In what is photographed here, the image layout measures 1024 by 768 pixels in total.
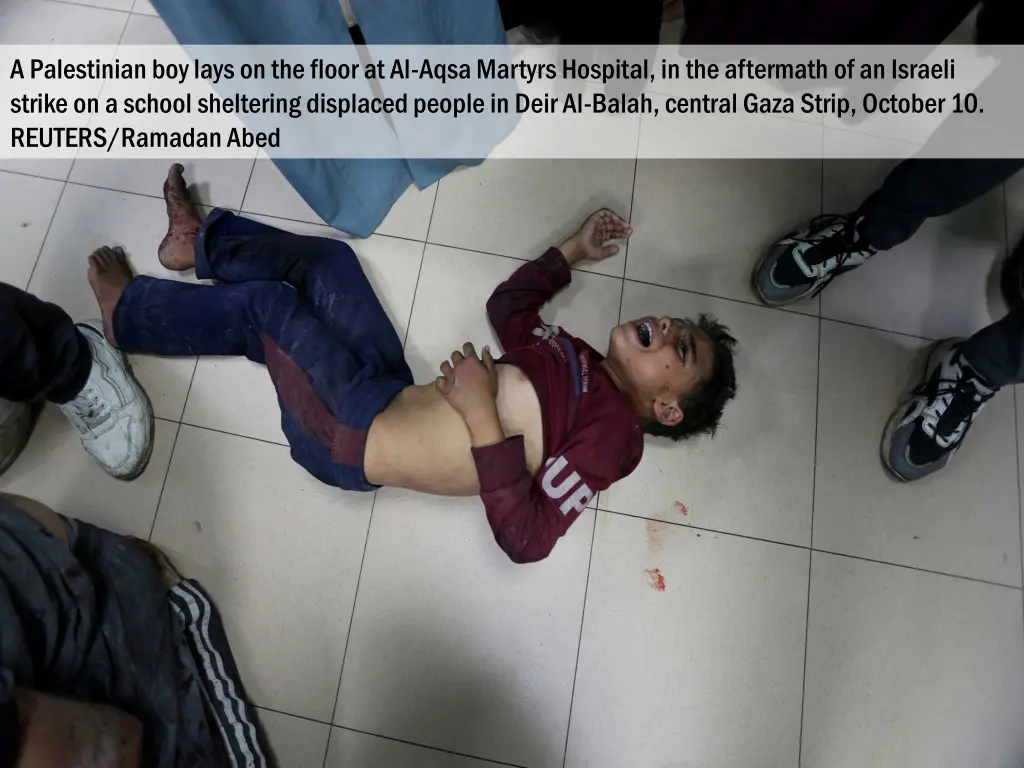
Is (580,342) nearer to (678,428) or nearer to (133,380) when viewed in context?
(678,428)

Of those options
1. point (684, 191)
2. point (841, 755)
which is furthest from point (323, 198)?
point (841, 755)

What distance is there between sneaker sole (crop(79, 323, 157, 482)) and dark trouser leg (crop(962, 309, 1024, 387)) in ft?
5.16

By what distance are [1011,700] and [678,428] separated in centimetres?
82

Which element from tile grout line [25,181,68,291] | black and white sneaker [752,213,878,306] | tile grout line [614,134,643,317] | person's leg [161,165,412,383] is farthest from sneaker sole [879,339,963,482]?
tile grout line [25,181,68,291]

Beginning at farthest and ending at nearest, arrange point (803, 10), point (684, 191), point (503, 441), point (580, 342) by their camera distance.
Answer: point (684, 191)
point (803, 10)
point (580, 342)
point (503, 441)

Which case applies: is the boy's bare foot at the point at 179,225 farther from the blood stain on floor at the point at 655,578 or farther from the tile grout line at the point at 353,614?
the blood stain on floor at the point at 655,578

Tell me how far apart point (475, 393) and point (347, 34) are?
601mm

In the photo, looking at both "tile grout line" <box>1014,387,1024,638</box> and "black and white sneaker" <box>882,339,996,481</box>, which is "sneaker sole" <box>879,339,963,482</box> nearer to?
"black and white sneaker" <box>882,339,996,481</box>

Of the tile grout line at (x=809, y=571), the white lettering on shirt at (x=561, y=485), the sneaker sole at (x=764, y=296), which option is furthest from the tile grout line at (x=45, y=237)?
the tile grout line at (x=809, y=571)

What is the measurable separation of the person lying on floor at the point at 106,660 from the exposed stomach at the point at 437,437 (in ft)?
1.41

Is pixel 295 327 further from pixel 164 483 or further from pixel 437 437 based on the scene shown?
pixel 164 483

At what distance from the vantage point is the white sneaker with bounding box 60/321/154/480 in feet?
3.80

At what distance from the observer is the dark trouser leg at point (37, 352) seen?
964 mm

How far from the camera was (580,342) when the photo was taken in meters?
1.13
